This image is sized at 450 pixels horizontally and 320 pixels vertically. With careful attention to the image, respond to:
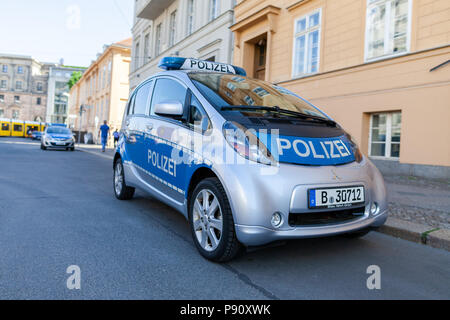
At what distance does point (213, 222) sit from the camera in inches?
111

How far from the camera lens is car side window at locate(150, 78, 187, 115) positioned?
3635mm

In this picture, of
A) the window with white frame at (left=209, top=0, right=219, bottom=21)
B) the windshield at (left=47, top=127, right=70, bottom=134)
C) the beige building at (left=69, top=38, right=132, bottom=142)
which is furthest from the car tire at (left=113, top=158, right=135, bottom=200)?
the beige building at (left=69, top=38, right=132, bottom=142)

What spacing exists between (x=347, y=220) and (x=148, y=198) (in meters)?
3.49

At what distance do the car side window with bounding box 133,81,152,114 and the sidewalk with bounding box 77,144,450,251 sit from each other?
320cm

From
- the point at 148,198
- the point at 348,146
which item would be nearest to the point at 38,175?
the point at 148,198

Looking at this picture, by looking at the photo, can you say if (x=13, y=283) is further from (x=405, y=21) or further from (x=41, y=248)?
(x=405, y=21)

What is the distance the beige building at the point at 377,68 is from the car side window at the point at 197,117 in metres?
6.40

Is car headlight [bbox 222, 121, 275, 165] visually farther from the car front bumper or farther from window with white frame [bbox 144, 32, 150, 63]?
window with white frame [bbox 144, 32, 150, 63]

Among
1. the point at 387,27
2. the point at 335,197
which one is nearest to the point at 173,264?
the point at 335,197

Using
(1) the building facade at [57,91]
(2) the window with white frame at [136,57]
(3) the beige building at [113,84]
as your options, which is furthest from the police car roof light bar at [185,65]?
(1) the building facade at [57,91]

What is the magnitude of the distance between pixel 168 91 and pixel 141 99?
93cm

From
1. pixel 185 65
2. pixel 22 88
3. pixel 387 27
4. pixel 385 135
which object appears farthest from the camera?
pixel 22 88

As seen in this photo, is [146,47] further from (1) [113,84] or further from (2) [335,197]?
(2) [335,197]

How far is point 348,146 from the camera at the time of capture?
3.17 metres
